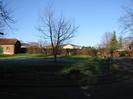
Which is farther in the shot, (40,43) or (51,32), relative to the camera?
(40,43)

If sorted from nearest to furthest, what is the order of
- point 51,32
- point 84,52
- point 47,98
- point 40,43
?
1. point 47,98
2. point 51,32
3. point 84,52
4. point 40,43

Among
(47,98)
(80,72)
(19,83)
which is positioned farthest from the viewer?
(80,72)

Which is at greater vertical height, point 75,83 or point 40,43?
point 40,43

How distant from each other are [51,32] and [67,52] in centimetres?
3900

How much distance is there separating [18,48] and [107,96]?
81660 millimetres

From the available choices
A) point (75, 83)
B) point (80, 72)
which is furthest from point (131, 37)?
point (75, 83)

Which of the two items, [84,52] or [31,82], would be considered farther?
[84,52]

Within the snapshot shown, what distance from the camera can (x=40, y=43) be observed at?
102375mm

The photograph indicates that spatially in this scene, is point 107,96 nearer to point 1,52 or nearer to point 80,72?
point 80,72

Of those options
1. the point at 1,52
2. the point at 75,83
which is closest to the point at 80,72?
the point at 75,83

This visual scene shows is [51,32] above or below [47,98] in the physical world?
above

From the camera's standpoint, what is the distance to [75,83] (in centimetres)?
1886

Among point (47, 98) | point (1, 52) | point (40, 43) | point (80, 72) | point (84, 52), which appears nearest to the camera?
point (47, 98)

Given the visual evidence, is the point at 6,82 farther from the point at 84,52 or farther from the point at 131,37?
the point at 84,52
